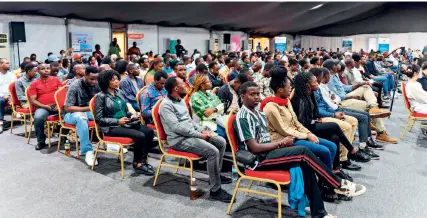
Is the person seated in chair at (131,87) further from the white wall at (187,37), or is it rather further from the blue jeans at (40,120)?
the white wall at (187,37)

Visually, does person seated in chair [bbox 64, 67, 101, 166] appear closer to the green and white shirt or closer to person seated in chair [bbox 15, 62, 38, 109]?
person seated in chair [bbox 15, 62, 38, 109]

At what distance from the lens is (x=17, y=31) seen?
10031mm

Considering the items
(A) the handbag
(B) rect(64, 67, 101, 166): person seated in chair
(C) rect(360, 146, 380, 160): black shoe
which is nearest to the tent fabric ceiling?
(B) rect(64, 67, 101, 166): person seated in chair

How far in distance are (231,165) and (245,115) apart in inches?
55.4

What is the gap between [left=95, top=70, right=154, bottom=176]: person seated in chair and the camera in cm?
392

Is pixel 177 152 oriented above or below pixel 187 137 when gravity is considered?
below

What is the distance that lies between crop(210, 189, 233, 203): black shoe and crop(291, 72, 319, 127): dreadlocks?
0.94m

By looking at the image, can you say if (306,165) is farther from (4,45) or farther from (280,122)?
(4,45)

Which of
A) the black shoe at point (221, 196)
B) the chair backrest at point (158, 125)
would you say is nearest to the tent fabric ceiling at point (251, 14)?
the chair backrest at point (158, 125)

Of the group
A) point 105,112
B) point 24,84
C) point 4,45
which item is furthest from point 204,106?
point 4,45

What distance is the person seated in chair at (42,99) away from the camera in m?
4.96

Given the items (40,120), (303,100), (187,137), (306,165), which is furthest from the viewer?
(40,120)

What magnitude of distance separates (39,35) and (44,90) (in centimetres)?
652

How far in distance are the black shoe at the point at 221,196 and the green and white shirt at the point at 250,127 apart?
595 millimetres
